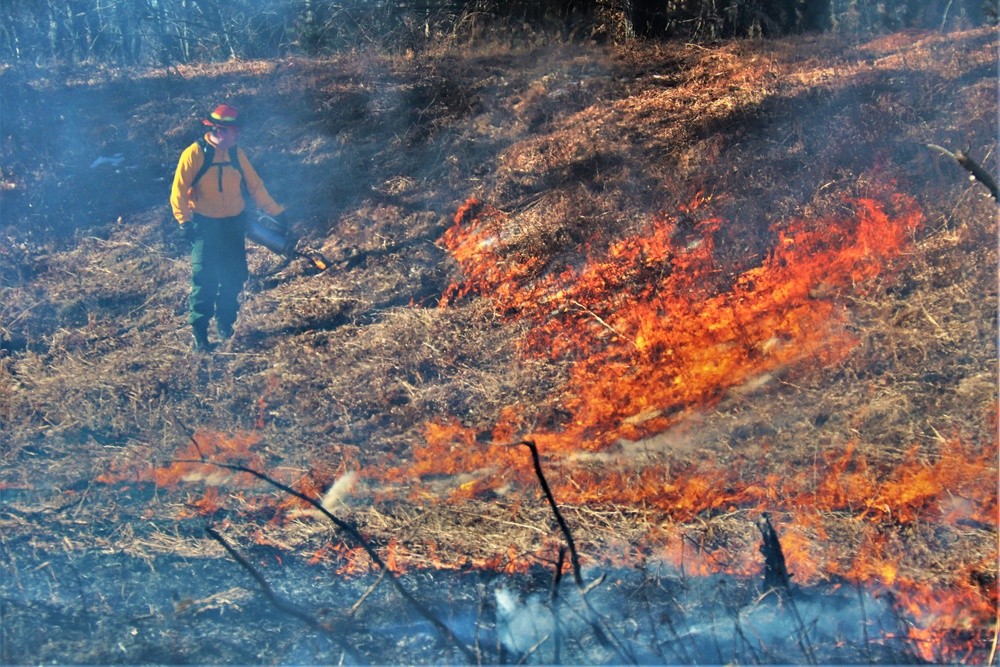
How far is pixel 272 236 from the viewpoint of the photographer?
7.15 meters

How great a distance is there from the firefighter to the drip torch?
0.24 meters

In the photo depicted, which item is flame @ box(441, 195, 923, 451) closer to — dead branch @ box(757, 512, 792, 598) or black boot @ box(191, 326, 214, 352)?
dead branch @ box(757, 512, 792, 598)

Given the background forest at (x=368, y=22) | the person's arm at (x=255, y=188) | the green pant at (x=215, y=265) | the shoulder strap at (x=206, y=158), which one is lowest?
the green pant at (x=215, y=265)

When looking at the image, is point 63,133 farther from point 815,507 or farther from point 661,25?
point 815,507

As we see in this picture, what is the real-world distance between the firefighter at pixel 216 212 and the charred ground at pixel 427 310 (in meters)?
0.39

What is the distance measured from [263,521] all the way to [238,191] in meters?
3.11

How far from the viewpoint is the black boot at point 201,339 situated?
6.58 meters

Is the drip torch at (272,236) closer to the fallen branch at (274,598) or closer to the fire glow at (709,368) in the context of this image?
the fire glow at (709,368)

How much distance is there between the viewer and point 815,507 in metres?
4.41

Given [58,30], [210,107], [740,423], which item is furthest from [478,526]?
[58,30]

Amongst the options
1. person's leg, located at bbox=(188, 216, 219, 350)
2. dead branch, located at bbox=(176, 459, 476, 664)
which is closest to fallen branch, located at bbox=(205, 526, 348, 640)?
dead branch, located at bbox=(176, 459, 476, 664)

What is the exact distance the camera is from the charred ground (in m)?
4.45

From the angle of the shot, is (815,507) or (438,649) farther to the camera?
(815,507)

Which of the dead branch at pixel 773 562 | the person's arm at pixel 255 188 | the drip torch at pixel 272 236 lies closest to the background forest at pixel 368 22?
the drip torch at pixel 272 236
